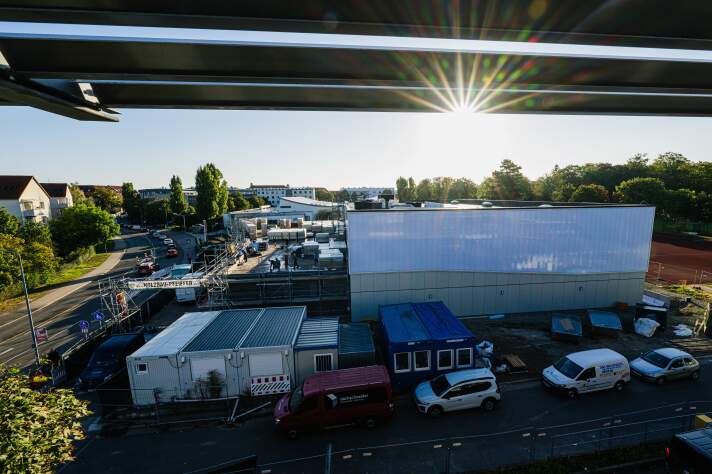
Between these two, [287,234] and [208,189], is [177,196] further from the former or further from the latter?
[287,234]

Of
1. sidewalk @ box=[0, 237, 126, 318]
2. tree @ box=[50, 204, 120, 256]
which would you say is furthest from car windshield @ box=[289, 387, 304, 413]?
tree @ box=[50, 204, 120, 256]

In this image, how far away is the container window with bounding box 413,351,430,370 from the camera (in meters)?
13.3

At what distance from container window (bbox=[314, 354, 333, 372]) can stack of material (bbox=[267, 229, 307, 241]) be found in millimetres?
24200

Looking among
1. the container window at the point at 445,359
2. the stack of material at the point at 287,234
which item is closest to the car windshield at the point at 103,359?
the container window at the point at 445,359

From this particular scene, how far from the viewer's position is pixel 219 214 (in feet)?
228

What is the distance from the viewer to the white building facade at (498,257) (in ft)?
65.3

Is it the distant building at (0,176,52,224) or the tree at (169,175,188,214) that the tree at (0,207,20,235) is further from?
the tree at (169,175,188,214)

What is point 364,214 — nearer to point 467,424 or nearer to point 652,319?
point 467,424

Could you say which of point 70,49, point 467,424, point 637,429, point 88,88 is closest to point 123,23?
point 70,49

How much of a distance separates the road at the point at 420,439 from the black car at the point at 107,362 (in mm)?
4028

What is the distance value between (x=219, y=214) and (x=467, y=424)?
68.6m

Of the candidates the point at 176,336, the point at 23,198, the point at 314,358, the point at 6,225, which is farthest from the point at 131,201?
the point at 314,358

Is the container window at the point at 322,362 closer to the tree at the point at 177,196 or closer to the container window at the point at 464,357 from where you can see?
the container window at the point at 464,357

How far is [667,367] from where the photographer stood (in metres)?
13.0
